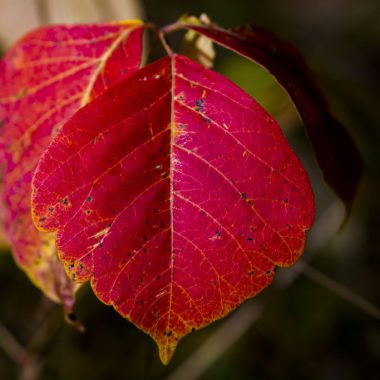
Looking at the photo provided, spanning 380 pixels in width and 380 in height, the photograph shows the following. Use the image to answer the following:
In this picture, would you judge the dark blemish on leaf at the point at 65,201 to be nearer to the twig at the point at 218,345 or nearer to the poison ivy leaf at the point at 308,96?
the poison ivy leaf at the point at 308,96

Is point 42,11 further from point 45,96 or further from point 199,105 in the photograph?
point 199,105

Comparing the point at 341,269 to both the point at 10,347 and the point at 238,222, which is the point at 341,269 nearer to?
the point at 10,347

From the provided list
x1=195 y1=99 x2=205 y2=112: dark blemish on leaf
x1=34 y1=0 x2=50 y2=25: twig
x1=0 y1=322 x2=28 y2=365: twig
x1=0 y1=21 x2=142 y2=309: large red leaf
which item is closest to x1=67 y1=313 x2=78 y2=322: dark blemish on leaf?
x1=0 y1=21 x2=142 y2=309: large red leaf

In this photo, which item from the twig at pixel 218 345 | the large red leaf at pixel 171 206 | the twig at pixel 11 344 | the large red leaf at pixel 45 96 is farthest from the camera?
the twig at pixel 218 345

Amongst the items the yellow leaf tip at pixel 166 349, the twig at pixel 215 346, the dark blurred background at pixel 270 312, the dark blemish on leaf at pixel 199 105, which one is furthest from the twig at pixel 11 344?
the dark blemish on leaf at pixel 199 105

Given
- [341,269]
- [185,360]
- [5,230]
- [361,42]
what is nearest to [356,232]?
[341,269]

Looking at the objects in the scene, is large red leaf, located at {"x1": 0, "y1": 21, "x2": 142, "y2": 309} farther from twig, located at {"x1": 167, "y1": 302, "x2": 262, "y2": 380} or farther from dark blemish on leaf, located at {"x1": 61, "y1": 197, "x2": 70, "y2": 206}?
twig, located at {"x1": 167, "y1": 302, "x2": 262, "y2": 380}
